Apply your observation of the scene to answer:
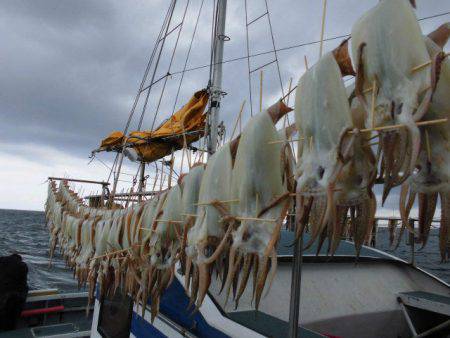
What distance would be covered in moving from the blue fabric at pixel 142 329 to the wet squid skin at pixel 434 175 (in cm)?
301

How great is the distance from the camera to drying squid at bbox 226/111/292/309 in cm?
153

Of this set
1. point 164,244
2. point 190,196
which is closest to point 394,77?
point 190,196

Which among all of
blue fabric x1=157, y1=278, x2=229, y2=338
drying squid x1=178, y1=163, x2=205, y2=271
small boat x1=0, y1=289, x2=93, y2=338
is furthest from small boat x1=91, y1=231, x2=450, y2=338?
small boat x1=0, y1=289, x2=93, y2=338

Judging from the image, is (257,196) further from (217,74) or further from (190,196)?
(217,74)

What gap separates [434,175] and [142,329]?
149 inches

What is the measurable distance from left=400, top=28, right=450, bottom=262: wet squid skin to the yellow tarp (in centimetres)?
691

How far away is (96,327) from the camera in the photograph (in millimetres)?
5059

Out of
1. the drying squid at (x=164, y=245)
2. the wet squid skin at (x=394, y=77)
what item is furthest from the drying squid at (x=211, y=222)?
the wet squid skin at (x=394, y=77)

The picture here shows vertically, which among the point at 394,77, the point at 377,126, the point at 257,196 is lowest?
the point at 257,196

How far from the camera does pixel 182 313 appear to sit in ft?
10.7

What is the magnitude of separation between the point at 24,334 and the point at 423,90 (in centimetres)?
816

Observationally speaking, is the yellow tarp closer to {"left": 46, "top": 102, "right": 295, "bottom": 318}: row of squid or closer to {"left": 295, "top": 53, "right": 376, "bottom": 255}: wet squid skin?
{"left": 46, "top": 102, "right": 295, "bottom": 318}: row of squid

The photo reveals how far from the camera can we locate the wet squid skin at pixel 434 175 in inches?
42.3

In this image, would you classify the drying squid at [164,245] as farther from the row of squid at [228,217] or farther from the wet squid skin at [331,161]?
the wet squid skin at [331,161]
